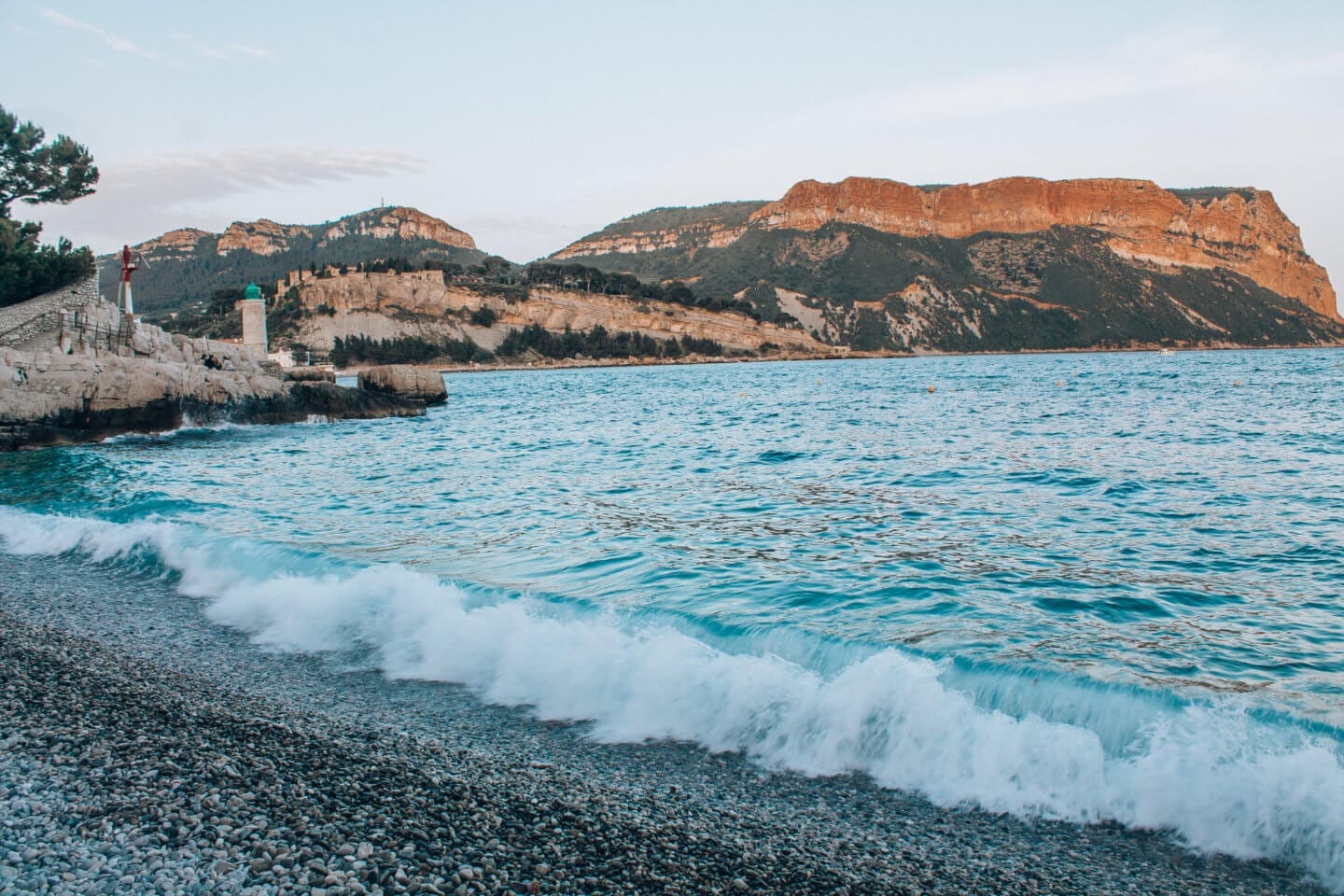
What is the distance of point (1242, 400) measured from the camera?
3278cm

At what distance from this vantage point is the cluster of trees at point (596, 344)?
12056 cm

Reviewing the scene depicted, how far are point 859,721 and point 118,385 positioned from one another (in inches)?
1052

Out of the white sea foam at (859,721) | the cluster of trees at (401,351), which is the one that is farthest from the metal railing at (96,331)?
the cluster of trees at (401,351)

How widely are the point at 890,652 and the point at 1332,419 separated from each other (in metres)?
25.2

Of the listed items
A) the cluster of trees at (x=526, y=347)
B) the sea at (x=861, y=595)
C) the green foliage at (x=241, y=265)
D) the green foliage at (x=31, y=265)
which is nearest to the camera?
the sea at (x=861, y=595)

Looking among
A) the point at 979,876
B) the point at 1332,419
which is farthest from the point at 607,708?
the point at 1332,419

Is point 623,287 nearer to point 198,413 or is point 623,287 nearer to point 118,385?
point 198,413

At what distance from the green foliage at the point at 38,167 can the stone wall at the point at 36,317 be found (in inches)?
339

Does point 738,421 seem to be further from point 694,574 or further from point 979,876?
point 979,876

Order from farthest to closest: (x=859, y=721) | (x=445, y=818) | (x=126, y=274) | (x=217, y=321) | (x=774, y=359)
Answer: (x=774, y=359) → (x=217, y=321) → (x=126, y=274) → (x=859, y=721) → (x=445, y=818)

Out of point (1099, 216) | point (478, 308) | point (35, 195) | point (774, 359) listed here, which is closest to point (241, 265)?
point (478, 308)

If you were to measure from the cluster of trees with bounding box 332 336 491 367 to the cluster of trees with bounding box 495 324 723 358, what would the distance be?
4.87 meters

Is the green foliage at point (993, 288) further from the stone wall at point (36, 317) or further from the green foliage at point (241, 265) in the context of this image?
the stone wall at point (36, 317)

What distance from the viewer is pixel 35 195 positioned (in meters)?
37.2
